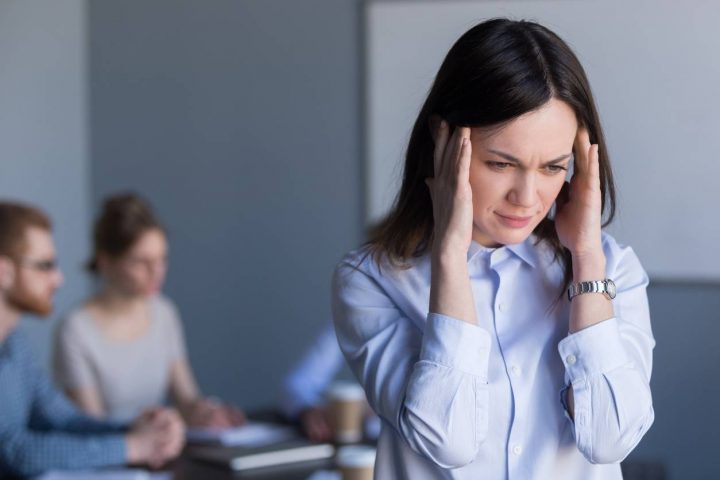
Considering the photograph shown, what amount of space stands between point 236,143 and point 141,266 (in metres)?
1.22

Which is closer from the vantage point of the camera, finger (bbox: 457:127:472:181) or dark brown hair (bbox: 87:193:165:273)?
finger (bbox: 457:127:472:181)

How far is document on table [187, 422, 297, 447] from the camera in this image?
2.57m

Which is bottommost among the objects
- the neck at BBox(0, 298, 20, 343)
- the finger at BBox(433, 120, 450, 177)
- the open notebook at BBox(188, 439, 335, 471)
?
the open notebook at BBox(188, 439, 335, 471)

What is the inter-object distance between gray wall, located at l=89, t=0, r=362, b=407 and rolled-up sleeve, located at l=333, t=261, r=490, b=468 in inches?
118

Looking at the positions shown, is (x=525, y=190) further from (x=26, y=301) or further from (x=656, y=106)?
(x=656, y=106)

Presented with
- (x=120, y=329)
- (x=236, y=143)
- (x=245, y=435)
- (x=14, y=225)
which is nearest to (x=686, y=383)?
(x=245, y=435)

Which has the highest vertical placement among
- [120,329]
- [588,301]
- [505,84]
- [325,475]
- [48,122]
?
[48,122]

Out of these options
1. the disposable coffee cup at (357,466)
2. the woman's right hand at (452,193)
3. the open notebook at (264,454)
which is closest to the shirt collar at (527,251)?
the woman's right hand at (452,193)

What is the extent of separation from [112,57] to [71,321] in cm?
165

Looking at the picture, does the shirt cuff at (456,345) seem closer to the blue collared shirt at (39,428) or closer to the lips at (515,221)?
→ the lips at (515,221)

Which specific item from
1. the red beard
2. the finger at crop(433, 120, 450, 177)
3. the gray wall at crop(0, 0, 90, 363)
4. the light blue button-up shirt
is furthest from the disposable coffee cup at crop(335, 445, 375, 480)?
the gray wall at crop(0, 0, 90, 363)

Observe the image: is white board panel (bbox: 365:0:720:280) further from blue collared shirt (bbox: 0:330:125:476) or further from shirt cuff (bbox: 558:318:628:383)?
shirt cuff (bbox: 558:318:628:383)

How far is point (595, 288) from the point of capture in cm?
117

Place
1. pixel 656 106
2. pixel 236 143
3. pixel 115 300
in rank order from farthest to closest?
pixel 236 143
pixel 656 106
pixel 115 300
